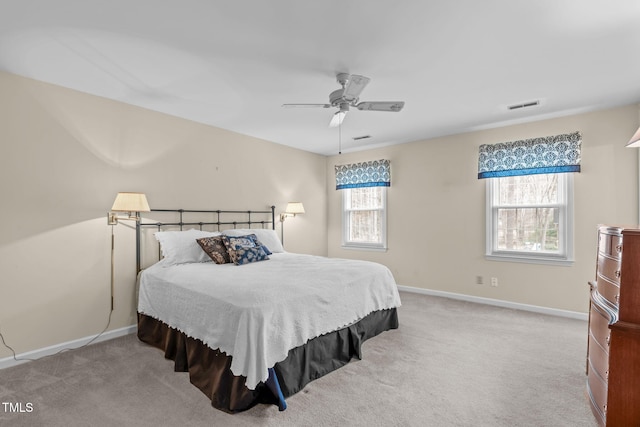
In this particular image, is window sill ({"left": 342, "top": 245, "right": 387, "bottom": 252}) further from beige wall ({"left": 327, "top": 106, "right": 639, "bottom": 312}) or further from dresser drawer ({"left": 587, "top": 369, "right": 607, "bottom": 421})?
dresser drawer ({"left": 587, "top": 369, "right": 607, "bottom": 421})

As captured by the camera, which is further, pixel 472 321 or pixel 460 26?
pixel 472 321

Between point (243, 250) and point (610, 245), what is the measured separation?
308 cm

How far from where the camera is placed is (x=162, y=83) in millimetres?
2922

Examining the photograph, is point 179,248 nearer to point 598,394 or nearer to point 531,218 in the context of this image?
point 598,394

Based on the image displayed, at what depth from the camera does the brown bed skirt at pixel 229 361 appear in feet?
6.75

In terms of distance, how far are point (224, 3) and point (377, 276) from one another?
2.63 m

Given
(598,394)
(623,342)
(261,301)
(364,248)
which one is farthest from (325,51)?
(364,248)

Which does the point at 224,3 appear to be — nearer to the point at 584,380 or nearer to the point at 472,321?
the point at 584,380

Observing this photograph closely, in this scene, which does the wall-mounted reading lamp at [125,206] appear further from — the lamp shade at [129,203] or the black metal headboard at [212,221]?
the black metal headboard at [212,221]

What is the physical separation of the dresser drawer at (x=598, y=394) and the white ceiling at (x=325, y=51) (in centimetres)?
231

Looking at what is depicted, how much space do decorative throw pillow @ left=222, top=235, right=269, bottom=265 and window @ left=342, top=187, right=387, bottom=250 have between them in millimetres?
2544

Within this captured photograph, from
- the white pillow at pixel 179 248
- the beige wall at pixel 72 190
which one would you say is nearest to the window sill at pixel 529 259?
the white pillow at pixel 179 248

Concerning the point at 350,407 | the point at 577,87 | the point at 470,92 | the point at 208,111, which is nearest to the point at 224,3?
the point at 208,111

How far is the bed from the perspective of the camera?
6.70 ft
